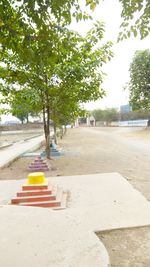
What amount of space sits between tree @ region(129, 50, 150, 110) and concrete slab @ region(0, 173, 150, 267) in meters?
39.7

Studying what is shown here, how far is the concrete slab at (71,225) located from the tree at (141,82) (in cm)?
3968

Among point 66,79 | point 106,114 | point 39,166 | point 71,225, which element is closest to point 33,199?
point 71,225

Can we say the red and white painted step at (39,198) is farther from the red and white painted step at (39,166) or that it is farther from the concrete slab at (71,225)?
the red and white painted step at (39,166)

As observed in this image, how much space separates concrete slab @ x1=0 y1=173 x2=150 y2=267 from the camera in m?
3.25

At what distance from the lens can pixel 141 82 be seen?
148 ft

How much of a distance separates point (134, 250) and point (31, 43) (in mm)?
2697

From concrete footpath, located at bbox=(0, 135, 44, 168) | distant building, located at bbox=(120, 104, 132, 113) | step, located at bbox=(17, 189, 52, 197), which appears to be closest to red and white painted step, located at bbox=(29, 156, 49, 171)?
concrete footpath, located at bbox=(0, 135, 44, 168)

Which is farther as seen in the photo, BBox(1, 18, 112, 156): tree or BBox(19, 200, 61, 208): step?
BBox(1, 18, 112, 156): tree

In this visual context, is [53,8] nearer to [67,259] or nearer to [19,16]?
[19,16]

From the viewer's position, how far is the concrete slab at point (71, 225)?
3.25m

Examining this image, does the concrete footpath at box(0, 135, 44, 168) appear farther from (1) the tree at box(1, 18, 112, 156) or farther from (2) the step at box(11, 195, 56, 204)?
(2) the step at box(11, 195, 56, 204)

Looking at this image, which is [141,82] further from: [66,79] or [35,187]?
[35,187]

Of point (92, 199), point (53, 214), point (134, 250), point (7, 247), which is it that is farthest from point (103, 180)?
point (7, 247)

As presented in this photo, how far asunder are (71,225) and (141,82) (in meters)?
43.0
